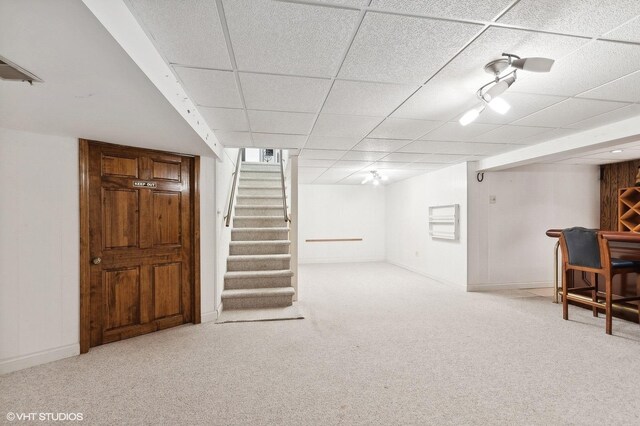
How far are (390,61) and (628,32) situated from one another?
126 centimetres

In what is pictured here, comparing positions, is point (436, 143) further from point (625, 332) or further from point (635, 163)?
point (635, 163)

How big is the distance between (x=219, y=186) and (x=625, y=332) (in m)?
4.97

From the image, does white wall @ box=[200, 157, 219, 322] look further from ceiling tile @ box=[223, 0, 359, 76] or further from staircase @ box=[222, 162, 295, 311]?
ceiling tile @ box=[223, 0, 359, 76]

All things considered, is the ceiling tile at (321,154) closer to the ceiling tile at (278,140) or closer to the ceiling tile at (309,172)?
the ceiling tile at (278,140)

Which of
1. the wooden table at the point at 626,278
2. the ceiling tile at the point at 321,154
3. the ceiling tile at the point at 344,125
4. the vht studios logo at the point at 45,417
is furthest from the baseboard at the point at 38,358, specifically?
the wooden table at the point at 626,278

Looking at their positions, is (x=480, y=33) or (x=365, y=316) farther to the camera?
(x=365, y=316)

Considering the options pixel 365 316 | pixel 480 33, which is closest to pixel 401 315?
pixel 365 316

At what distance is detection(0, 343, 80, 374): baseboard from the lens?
2576 mm

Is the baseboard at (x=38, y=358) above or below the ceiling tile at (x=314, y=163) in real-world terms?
below

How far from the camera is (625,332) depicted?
337 cm

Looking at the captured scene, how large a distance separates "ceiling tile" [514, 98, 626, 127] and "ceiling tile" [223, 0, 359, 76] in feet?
7.20

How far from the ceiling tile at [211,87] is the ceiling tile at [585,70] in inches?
84.0

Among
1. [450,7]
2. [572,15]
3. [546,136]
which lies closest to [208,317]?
[450,7]

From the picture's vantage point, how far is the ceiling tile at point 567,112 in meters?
2.74
